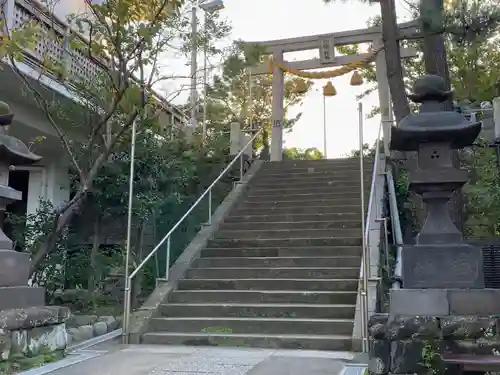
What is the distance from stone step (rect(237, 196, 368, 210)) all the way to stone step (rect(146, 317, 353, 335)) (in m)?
3.58

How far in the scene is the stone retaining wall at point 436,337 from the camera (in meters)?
4.00

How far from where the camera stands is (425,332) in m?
4.05

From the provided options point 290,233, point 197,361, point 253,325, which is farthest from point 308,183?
point 197,361

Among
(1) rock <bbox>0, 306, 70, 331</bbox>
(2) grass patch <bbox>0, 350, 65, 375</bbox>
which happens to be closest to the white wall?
(1) rock <bbox>0, 306, 70, 331</bbox>

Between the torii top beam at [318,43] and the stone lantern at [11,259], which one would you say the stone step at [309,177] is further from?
the stone lantern at [11,259]

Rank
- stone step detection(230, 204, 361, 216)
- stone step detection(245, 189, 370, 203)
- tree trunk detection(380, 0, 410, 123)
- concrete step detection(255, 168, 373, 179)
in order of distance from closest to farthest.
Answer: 1. stone step detection(230, 204, 361, 216)
2. stone step detection(245, 189, 370, 203)
3. tree trunk detection(380, 0, 410, 123)
4. concrete step detection(255, 168, 373, 179)

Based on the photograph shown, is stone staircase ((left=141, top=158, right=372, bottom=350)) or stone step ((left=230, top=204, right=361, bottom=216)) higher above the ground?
stone step ((left=230, top=204, right=361, bottom=216))

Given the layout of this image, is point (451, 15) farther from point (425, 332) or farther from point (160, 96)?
point (425, 332)

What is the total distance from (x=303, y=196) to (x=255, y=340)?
177 inches

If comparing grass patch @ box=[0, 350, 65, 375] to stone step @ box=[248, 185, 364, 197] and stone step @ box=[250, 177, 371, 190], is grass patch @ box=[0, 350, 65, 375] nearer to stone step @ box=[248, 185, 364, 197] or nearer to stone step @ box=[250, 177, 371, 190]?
stone step @ box=[248, 185, 364, 197]

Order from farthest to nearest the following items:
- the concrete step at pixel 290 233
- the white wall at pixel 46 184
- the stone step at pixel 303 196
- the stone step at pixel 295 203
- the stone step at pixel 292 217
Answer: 1. the white wall at pixel 46 184
2. the stone step at pixel 303 196
3. the stone step at pixel 295 203
4. the stone step at pixel 292 217
5. the concrete step at pixel 290 233

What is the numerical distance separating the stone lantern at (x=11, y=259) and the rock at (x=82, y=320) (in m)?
1.70

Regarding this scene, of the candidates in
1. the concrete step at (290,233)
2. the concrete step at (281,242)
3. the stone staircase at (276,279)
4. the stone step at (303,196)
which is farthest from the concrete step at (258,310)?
the stone step at (303,196)

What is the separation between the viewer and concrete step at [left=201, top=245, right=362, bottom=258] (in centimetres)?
786
